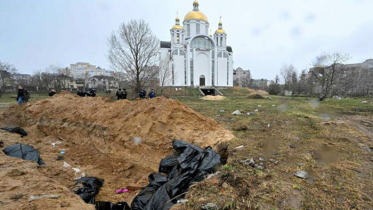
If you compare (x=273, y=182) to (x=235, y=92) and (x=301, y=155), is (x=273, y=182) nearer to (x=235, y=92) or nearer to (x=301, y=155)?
(x=301, y=155)

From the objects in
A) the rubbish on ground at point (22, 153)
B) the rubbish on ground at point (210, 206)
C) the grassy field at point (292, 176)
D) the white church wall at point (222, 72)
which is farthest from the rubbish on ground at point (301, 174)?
the white church wall at point (222, 72)

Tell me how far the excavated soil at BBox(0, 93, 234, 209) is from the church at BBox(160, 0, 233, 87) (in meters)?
29.9

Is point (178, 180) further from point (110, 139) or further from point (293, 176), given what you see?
point (110, 139)

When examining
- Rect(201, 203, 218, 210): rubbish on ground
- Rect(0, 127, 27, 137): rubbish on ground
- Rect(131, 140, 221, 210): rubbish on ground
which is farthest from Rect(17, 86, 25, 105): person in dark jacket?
Rect(201, 203, 218, 210): rubbish on ground

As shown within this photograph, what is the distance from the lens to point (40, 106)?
27.0ft

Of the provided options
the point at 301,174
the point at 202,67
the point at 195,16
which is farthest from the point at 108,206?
the point at 195,16

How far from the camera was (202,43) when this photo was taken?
130 ft

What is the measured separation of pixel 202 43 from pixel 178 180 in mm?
40126

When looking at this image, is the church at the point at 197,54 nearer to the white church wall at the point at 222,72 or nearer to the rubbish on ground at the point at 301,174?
the white church wall at the point at 222,72

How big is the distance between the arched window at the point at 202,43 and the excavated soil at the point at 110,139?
35036 millimetres

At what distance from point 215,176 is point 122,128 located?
153 inches

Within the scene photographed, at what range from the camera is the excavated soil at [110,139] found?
4.04 meters

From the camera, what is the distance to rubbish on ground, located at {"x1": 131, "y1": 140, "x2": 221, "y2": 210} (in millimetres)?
2631

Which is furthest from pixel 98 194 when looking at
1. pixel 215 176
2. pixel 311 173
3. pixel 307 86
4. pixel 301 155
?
pixel 307 86
